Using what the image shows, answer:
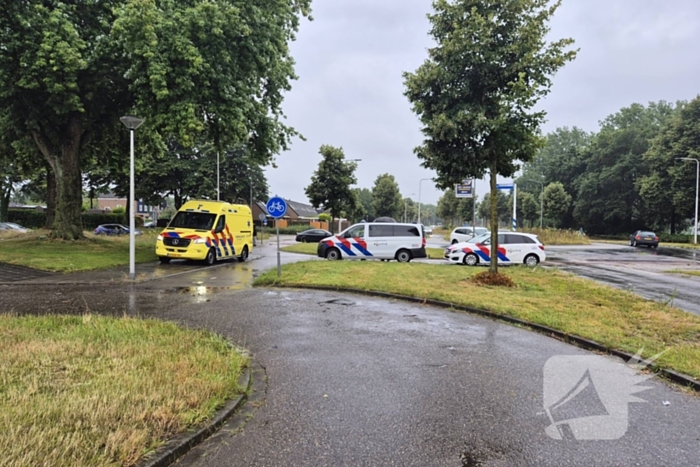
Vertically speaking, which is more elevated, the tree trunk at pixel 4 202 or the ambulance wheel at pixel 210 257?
the tree trunk at pixel 4 202

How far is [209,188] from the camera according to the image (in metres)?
42.8

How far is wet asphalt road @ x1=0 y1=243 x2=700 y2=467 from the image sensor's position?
3.04 metres

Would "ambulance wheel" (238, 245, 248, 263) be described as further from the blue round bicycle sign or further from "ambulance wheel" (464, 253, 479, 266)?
"ambulance wheel" (464, 253, 479, 266)

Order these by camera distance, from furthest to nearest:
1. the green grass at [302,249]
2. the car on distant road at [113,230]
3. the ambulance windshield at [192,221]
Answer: the car on distant road at [113,230], the green grass at [302,249], the ambulance windshield at [192,221]

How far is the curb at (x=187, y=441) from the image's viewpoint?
2768 millimetres

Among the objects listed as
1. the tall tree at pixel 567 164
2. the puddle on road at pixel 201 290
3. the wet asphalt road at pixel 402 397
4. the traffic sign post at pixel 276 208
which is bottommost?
the wet asphalt road at pixel 402 397

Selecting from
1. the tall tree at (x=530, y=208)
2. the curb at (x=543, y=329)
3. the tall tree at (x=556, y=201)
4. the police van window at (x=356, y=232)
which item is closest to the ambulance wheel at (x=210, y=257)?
the police van window at (x=356, y=232)

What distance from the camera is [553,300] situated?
29.7 feet

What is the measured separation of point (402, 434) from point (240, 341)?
3.08m

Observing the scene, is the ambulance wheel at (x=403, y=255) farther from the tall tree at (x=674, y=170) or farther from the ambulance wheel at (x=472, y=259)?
the tall tree at (x=674, y=170)

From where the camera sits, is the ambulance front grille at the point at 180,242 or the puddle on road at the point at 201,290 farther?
the ambulance front grille at the point at 180,242

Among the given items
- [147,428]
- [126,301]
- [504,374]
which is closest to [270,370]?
[147,428]

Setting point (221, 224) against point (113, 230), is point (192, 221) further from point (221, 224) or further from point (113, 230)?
point (113, 230)

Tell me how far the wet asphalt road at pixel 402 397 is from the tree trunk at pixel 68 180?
40.2 ft
